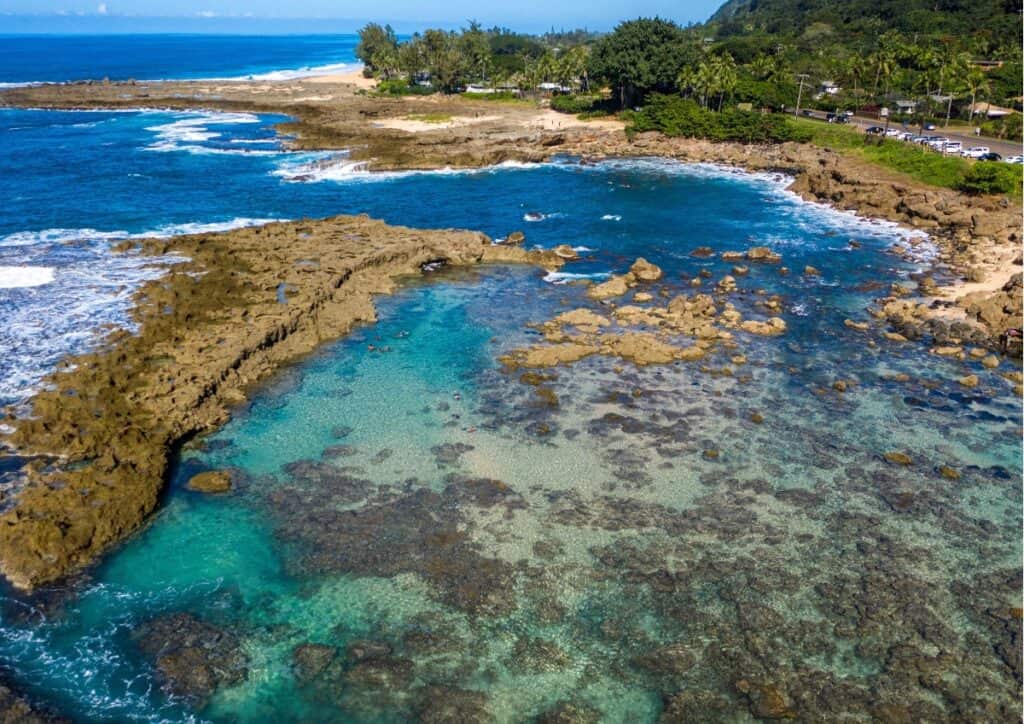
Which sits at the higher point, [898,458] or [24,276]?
[24,276]

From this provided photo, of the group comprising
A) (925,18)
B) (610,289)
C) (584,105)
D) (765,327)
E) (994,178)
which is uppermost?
(925,18)

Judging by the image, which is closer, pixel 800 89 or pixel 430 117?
pixel 800 89

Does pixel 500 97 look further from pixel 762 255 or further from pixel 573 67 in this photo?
pixel 762 255

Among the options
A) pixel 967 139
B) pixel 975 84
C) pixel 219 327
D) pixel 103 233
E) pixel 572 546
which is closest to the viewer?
pixel 572 546

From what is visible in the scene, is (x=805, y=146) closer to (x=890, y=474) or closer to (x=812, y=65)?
(x=812, y=65)

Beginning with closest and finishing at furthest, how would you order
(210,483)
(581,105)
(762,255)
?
(210,483)
(762,255)
(581,105)

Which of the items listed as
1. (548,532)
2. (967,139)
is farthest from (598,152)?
(548,532)

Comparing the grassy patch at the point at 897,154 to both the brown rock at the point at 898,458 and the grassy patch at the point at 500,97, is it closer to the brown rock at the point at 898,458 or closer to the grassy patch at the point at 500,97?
the brown rock at the point at 898,458
